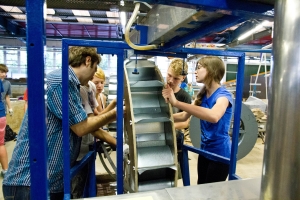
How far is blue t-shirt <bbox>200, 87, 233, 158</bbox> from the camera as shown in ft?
5.70

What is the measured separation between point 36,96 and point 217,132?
145cm

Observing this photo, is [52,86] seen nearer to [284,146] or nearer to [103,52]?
[103,52]

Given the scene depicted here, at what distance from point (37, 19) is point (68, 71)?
0.73 meters

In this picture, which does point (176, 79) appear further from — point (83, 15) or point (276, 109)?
point (83, 15)

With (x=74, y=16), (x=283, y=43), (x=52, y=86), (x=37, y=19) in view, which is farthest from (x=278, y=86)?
(x=74, y=16)

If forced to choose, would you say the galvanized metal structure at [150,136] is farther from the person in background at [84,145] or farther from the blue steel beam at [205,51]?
the blue steel beam at [205,51]

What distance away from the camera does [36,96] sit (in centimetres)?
63

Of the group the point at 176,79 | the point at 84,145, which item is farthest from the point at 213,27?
the point at 84,145

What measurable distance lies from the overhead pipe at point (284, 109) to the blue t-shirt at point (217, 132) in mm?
1207

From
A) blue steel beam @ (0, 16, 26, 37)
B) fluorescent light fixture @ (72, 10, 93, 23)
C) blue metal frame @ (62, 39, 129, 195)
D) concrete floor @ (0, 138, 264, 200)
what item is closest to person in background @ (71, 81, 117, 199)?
blue metal frame @ (62, 39, 129, 195)

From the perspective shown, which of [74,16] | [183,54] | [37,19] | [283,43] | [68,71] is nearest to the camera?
[283,43]

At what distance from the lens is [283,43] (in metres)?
0.47

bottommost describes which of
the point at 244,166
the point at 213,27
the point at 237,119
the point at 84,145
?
the point at 244,166

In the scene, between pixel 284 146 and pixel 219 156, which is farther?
pixel 219 156
